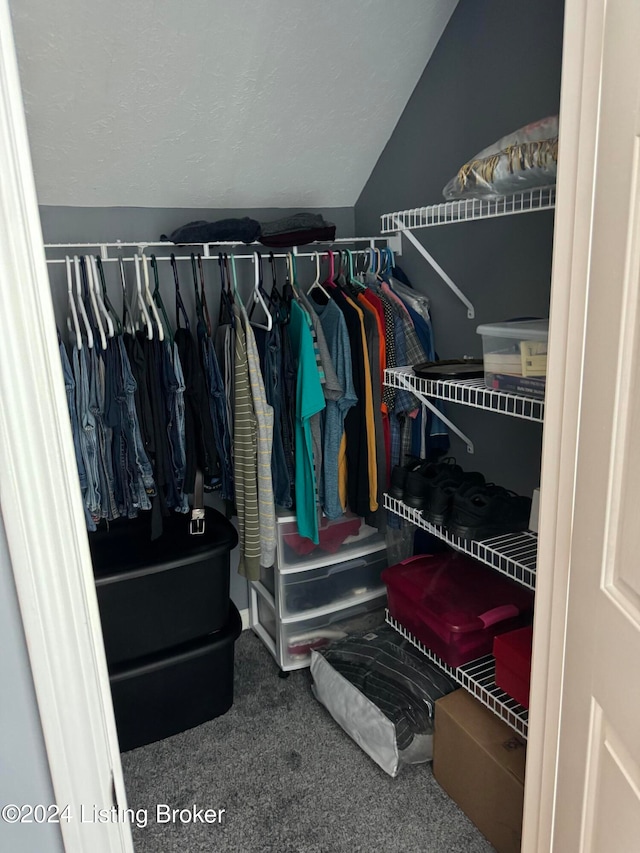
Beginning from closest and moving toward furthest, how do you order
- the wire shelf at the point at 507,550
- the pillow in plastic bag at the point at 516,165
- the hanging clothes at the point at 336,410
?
the pillow in plastic bag at the point at 516,165, the wire shelf at the point at 507,550, the hanging clothes at the point at 336,410

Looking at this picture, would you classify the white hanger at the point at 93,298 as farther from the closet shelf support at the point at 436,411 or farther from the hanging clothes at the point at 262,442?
the closet shelf support at the point at 436,411

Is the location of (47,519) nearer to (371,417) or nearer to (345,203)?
(371,417)

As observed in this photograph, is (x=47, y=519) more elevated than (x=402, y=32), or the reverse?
(x=402, y=32)

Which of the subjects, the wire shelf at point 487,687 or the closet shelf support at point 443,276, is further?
the closet shelf support at point 443,276

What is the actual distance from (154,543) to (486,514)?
1193 mm

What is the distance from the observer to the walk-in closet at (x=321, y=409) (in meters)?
1.69

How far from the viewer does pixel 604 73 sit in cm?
84

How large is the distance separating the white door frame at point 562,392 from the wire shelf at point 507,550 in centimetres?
42

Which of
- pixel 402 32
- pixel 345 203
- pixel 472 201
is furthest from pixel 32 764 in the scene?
pixel 345 203

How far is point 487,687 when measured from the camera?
71.7 inches

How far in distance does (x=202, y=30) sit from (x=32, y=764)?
1886 mm

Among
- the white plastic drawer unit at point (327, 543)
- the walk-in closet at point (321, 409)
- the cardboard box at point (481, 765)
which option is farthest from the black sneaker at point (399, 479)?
the cardboard box at point (481, 765)

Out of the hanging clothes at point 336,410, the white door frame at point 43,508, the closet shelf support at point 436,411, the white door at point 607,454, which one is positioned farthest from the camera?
the hanging clothes at point 336,410

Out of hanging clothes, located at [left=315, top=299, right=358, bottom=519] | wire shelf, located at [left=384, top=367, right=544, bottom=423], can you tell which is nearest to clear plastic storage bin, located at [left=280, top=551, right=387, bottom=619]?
hanging clothes, located at [left=315, top=299, right=358, bottom=519]
